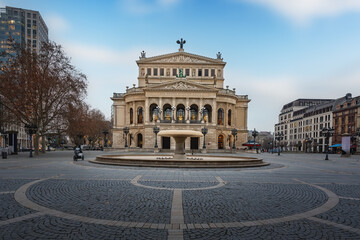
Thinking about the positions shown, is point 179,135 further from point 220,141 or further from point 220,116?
point 220,141

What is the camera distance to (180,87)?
48.8 m

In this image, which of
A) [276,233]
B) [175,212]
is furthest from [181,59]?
[276,233]

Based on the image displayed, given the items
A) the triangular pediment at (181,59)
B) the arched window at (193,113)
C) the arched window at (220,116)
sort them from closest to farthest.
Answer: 1. the arched window at (193,113)
2. the arched window at (220,116)
3. the triangular pediment at (181,59)

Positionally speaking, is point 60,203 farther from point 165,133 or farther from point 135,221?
point 165,133

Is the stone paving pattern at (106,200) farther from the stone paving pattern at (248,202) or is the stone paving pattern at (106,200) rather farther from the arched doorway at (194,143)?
the arched doorway at (194,143)

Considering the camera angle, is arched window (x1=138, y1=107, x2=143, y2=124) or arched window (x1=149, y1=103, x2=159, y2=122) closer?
arched window (x1=149, y1=103, x2=159, y2=122)

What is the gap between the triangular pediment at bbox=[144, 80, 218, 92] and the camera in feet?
160

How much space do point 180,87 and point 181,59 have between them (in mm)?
12336

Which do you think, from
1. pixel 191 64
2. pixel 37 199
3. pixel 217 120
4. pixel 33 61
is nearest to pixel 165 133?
pixel 37 199

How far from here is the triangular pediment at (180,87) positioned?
48.7 metres

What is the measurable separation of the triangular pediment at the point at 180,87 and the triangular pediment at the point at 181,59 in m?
11.0

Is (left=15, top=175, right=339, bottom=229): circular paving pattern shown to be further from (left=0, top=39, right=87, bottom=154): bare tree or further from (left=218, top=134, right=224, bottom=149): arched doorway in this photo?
(left=218, top=134, right=224, bottom=149): arched doorway

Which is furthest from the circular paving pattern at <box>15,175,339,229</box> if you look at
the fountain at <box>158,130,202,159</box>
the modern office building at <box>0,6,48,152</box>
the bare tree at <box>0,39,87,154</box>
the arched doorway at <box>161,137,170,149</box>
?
the modern office building at <box>0,6,48,152</box>

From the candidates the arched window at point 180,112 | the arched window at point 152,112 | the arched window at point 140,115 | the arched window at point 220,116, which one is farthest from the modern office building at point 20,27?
the arched window at point 220,116
